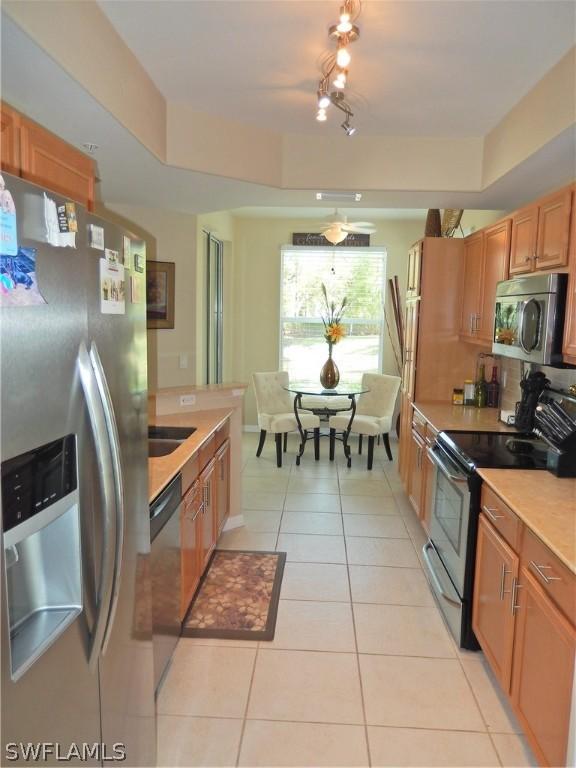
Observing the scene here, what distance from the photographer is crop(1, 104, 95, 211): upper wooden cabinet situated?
1553 millimetres

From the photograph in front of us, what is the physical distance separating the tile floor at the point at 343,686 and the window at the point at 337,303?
341 cm

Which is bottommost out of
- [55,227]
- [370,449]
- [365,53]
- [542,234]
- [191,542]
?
[370,449]

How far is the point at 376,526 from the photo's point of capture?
156 inches

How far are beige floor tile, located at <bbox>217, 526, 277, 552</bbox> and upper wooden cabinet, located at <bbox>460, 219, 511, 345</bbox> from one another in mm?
2102

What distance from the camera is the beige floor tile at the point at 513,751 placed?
1852 mm

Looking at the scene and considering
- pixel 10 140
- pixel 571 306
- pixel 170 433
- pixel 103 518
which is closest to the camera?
pixel 103 518

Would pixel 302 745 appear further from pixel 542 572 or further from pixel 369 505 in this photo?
pixel 369 505

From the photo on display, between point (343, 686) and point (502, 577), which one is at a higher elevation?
point (502, 577)

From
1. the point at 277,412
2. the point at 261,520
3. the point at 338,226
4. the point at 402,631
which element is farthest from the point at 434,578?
the point at 338,226

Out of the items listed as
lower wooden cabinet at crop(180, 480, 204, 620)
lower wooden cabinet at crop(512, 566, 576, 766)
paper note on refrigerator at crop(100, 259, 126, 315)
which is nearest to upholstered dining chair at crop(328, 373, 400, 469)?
lower wooden cabinet at crop(180, 480, 204, 620)

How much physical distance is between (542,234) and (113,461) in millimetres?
2424

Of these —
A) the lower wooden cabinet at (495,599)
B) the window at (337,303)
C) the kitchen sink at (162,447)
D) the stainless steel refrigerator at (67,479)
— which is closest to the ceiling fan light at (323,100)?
the stainless steel refrigerator at (67,479)

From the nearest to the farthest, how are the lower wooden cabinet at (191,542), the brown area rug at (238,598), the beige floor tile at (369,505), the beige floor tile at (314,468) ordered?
the lower wooden cabinet at (191,542) < the brown area rug at (238,598) < the beige floor tile at (369,505) < the beige floor tile at (314,468)

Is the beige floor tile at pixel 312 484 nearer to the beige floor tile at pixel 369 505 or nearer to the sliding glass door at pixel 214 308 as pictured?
the beige floor tile at pixel 369 505
